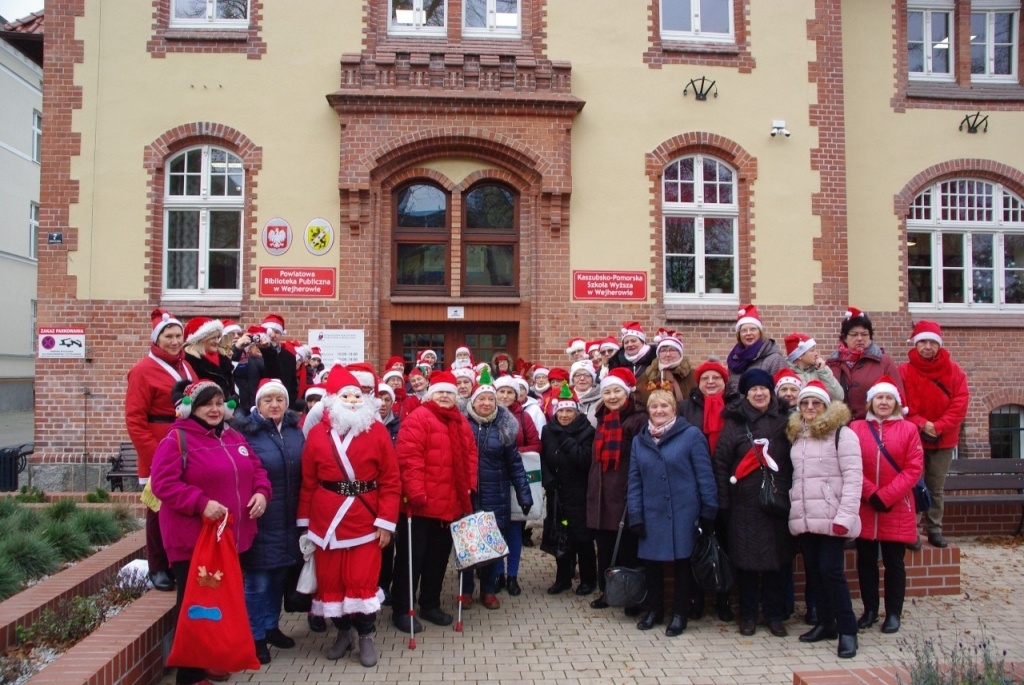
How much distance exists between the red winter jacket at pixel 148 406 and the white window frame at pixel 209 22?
876 centimetres

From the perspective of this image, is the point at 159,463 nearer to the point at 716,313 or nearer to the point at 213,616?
the point at 213,616

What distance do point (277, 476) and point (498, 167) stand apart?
8.34m

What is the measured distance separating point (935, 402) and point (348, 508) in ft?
19.2

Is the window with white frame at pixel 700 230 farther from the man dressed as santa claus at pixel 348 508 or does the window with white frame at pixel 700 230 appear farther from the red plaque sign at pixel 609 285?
the man dressed as santa claus at pixel 348 508

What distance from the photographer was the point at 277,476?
5293 millimetres

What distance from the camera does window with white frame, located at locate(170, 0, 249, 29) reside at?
12.6 m

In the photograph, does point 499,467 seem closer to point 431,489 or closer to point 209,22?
point 431,489

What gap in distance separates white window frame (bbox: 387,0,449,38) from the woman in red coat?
339 inches

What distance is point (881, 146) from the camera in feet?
44.5

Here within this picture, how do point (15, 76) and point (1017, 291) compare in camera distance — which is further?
point (15, 76)

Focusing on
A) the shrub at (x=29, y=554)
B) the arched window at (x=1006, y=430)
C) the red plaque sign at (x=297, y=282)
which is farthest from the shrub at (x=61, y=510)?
the arched window at (x=1006, y=430)

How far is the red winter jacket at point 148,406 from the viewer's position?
547cm

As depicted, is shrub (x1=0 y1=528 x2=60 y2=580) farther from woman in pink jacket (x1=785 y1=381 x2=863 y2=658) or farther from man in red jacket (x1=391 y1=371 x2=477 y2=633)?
woman in pink jacket (x1=785 y1=381 x2=863 y2=658)

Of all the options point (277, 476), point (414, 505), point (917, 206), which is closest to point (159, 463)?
point (277, 476)
